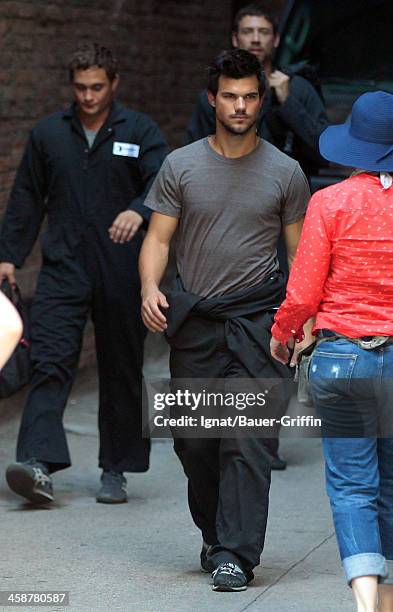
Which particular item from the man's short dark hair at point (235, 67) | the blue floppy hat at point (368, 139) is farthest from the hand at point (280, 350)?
the man's short dark hair at point (235, 67)

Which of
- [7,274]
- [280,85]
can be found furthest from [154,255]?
[280,85]

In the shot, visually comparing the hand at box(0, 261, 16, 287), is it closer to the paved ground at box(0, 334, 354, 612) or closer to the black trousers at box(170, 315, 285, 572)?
the paved ground at box(0, 334, 354, 612)

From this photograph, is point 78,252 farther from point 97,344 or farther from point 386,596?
point 386,596

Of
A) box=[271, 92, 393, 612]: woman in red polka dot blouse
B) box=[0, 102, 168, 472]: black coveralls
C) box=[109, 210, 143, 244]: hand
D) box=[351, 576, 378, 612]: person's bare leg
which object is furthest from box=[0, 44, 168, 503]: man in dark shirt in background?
box=[351, 576, 378, 612]: person's bare leg

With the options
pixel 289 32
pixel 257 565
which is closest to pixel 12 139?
pixel 289 32

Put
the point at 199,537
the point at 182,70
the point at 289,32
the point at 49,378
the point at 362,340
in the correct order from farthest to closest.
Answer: the point at 182,70 → the point at 289,32 → the point at 49,378 → the point at 199,537 → the point at 362,340

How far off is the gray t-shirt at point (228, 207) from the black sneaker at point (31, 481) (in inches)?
54.5

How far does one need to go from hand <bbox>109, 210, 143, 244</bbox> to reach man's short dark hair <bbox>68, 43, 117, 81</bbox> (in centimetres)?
73

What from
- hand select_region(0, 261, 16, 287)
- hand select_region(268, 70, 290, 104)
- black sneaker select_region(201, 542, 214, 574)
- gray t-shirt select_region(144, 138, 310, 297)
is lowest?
black sneaker select_region(201, 542, 214, 574)

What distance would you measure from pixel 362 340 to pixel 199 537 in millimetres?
1875

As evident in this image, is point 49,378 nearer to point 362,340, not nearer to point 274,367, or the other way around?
point 274,367

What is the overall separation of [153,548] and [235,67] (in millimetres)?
1967

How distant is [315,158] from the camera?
23.1 feet

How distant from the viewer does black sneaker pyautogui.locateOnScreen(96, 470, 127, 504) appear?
6.73m
